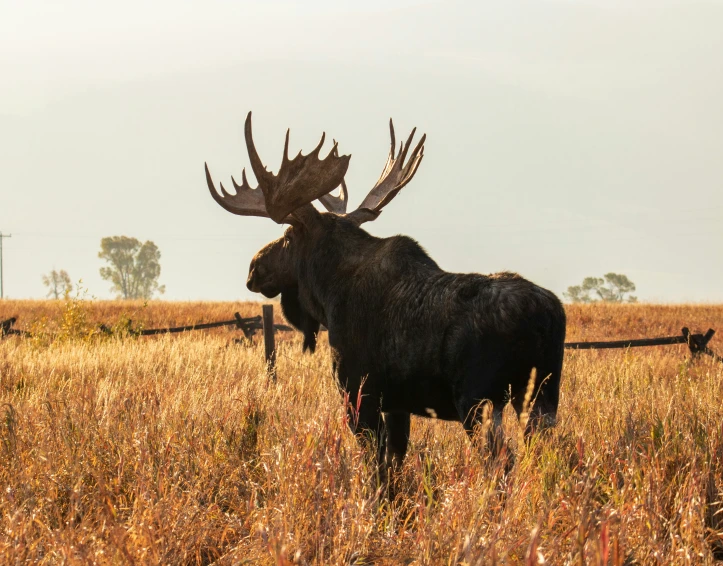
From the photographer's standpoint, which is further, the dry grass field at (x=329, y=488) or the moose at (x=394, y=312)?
the moose at (x=394, y=312)

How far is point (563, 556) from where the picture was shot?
9.52 feet

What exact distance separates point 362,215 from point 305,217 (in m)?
0.62

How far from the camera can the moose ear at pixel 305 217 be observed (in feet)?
19.8

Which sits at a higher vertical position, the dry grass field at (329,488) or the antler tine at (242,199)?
the antler tine at (242,199)

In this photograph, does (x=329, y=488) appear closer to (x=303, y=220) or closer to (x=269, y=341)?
(x=303, y=220)

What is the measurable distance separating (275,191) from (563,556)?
3.92 meters

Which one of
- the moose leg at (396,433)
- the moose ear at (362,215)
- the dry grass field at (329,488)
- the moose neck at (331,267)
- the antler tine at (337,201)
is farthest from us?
the antler tine at (337,201)

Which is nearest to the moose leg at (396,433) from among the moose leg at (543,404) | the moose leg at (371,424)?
the moose leg at (371,424)

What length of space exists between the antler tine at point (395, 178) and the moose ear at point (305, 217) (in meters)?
0.65

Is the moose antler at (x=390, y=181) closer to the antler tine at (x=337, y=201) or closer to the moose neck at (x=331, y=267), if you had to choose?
the antler tine at (x=337, y=201)

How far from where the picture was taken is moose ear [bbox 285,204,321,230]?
602 cm

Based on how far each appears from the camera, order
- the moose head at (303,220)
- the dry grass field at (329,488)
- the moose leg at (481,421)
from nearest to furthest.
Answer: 1. the dry grass field at (329,488)
2. the moose leg at (481,421)
3. the moose head at (303,220)

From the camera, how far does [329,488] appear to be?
355 cm

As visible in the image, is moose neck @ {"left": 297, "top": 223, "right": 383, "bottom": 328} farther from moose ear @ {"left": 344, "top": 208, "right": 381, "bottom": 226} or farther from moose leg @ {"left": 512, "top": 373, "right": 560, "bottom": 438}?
moose leg @ {"left": 512, "top": 373, "right": 560, "bottom": 438}
